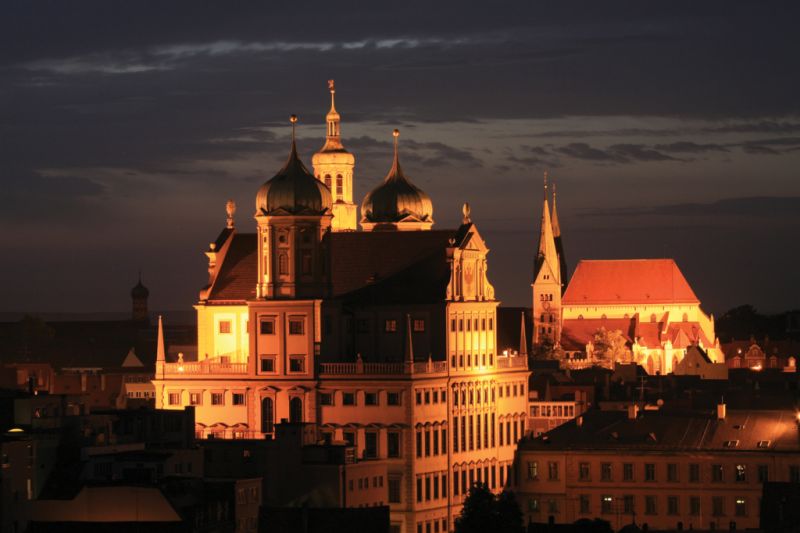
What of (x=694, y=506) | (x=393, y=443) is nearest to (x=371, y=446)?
(x=393, y=443)

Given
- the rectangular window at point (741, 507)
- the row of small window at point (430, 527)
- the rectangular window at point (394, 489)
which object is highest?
the rectangular window at point (394, 489)

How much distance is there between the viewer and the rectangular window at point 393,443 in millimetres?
198875

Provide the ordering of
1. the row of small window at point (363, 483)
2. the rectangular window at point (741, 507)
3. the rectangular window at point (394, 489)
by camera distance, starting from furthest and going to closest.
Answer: the rectangular window at point (394, 489)
the rectangular window at point (741, 507)
the row of small window at point (363, 483)

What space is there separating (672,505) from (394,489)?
18.9 m

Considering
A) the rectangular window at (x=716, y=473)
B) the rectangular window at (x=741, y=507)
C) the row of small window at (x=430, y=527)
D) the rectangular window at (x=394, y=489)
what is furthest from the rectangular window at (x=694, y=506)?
the rectangular window at (x=394, y=489)

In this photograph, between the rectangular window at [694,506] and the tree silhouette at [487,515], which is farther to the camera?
the rectangular window at [694,506]

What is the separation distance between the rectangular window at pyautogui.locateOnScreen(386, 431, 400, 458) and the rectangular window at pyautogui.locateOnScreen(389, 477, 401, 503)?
6.42 feet

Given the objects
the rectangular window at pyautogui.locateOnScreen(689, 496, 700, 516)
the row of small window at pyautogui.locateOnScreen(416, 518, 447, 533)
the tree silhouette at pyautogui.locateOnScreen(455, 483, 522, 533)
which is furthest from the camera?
the rectangular window at pyautogui.locateOnScreen(689, 496, 700, 516)

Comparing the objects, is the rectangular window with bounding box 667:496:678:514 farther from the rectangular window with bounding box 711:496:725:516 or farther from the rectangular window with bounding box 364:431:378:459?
the rectangular window with bounding box 364:431:378:459

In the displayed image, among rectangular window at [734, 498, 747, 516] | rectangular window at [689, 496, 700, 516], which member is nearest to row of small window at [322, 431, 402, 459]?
rectangular window at [689, 496, 700, 516]

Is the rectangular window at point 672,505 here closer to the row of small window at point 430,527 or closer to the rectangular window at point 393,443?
the row of small window at point 430,527

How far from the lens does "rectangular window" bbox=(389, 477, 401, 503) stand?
197 metres

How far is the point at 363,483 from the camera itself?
187 m

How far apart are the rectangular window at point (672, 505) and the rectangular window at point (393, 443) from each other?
1855cm
